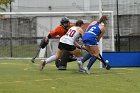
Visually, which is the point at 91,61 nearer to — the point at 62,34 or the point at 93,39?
the point at 93,39

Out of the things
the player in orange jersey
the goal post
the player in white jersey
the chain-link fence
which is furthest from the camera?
the chain-link fence

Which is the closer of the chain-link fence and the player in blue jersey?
the player in blue jersey

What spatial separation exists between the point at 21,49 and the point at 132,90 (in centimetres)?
1774

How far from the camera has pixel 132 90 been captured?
9.72 metres

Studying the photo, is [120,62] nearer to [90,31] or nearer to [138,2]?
[90,31]

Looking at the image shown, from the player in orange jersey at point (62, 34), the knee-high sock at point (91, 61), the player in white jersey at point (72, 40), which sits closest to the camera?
the knee-high sock at point (91, 61)

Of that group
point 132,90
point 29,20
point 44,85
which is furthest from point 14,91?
point 29,20

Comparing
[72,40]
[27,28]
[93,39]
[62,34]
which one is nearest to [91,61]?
[93,39]

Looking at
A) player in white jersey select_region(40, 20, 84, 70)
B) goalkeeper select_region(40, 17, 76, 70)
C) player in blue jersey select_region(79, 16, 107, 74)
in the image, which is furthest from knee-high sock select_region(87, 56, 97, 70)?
goalkeeper select_region(40, 17, 76, 70)

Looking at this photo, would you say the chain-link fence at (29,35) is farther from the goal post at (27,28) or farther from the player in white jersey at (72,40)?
the player in white jersey at (72,40)

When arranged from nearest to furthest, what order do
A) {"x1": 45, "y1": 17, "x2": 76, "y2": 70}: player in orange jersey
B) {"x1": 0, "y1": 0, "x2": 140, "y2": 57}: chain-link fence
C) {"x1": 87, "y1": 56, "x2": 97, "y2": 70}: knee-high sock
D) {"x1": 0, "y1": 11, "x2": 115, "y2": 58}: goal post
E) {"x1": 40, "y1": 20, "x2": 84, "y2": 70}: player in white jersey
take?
{"x1": 87, "y1": 56, "x2": 97, "y2": 70}: knee-high sock
{"x1": 40, "y1": 20, "x2": 84, "y2": 70}: player in white jersey
{"x1": 45, "y1": 17, "x2": 76, "y2": 70}: player in orange jersey
{"x1": 0, "y1": 11, "x2": 115, "y2": 58}: goal post
{"x1": 0, "y1": 0, "x2": 140, "y2": 57}: chain-link fence

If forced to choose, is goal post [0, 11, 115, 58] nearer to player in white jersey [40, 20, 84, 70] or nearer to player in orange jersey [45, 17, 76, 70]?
player in orange jersey [45, 17, 76, 70]

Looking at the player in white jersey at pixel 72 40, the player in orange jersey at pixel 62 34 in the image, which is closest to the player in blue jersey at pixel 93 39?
the player in white jersey at pixel 72 40

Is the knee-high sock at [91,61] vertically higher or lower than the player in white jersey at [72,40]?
lower
